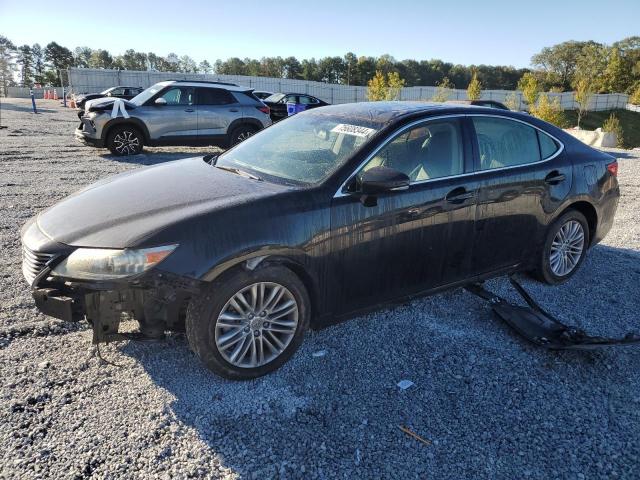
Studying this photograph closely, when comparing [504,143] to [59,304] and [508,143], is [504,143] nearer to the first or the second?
[508,143]

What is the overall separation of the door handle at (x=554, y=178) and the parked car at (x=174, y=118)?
362 inches

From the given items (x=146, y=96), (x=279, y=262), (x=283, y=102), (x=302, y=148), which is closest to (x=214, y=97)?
(x=146, y=96)

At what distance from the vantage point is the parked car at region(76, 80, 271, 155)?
11.2 meters

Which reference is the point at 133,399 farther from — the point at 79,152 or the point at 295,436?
the point at 79,152

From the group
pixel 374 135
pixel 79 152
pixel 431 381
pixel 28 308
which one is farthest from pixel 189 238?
pixel 79 152

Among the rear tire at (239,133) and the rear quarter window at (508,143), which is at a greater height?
the rear quarter window at (508,143)

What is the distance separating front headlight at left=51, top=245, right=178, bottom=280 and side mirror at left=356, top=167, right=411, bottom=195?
125 cm

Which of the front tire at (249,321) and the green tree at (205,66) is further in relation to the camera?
the green tree at (205,66)

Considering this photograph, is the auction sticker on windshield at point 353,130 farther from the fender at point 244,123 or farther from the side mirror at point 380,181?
the fender at point 244,123

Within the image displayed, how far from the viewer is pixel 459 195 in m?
3.69

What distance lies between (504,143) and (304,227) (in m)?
2.10

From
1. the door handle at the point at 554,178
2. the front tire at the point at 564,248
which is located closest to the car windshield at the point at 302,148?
the door handle at the point at 554,178

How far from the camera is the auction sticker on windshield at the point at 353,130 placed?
3.52 m

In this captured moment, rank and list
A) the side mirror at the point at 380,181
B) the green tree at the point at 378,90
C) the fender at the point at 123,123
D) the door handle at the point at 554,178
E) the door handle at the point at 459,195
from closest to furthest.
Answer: the side mirror at the point at 380,181
the door handle at the point at 459,195
the door handle at the point at 554,178
the fender at the point at 123,123
the green tree at the point at 378,90
